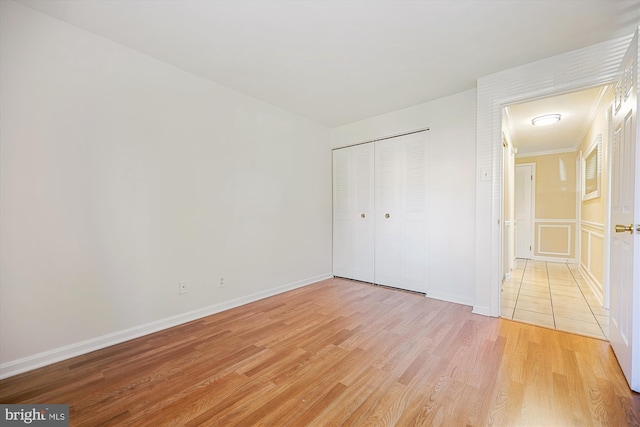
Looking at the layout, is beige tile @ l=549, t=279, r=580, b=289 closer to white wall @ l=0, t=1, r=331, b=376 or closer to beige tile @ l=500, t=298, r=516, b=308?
beige tile @ l=500, t=298, r=516, b=308

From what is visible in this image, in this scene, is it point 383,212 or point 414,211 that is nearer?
point 414,211

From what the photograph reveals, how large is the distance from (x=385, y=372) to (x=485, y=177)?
2211 mm

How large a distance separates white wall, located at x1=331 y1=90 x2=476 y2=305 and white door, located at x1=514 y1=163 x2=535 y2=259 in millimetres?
4370

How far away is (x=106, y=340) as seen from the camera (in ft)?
7.20

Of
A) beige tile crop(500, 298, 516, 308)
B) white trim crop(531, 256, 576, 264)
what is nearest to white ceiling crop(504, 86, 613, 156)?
beige tile crop(500, 298, 516, 308)

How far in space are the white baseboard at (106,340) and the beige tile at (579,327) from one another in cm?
322

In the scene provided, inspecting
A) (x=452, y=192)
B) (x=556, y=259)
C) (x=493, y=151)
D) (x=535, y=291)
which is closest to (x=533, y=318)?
(x=535, y=291)

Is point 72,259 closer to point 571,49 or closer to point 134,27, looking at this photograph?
point 134,27

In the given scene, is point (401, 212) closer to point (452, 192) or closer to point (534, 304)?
point (452, 192)

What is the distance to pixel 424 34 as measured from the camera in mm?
2117

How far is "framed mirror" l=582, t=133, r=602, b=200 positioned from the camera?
11.7 feet

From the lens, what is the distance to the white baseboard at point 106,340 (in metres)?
1.83

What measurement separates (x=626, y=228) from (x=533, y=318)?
1463mm

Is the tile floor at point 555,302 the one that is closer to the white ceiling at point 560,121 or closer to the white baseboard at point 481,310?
the white baseboard at point 481,310
